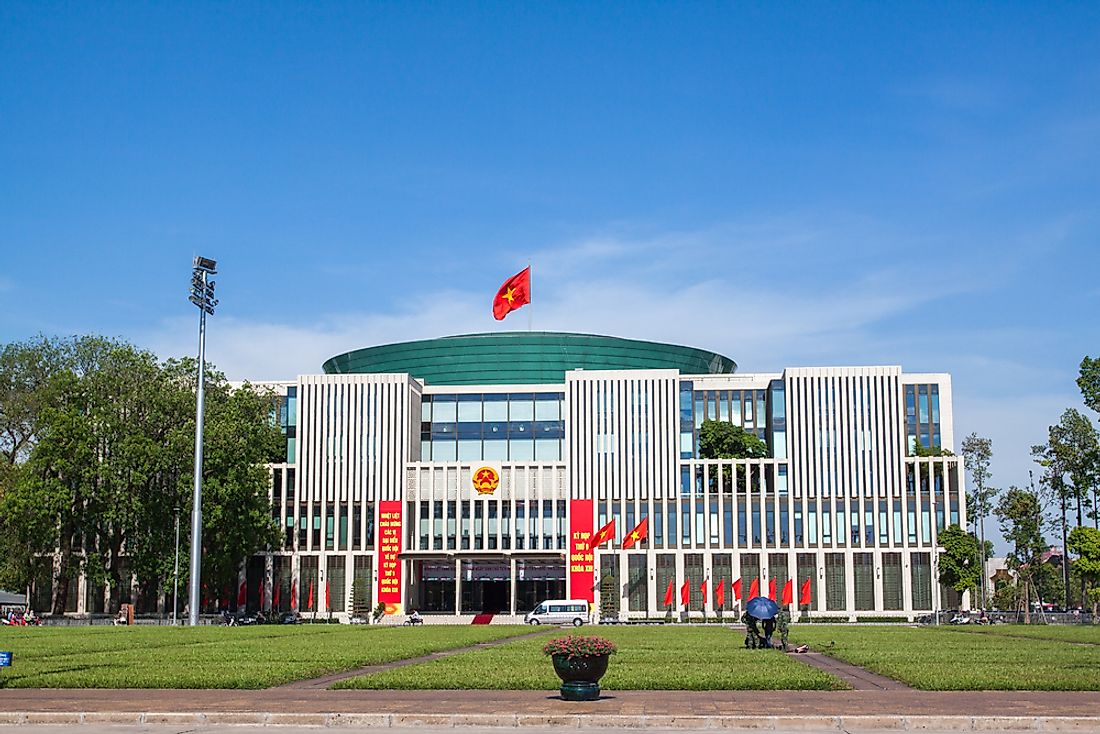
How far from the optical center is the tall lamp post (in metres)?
68.4

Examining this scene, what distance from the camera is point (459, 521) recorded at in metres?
107

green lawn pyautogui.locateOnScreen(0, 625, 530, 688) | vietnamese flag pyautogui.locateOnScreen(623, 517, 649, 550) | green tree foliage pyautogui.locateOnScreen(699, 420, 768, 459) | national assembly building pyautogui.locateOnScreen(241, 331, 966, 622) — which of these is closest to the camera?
green lawn pyautogui.locateOnScreen(0, 625, 530, 688)

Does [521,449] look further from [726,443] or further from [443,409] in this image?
[726,443]

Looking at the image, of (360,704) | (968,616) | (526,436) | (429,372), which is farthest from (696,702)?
(429,372)

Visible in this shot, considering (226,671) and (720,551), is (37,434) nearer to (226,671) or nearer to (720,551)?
(720,551)

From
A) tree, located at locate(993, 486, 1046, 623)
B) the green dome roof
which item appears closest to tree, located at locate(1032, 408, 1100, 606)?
→ tree, located at locate(993, 486, 1046, 623)

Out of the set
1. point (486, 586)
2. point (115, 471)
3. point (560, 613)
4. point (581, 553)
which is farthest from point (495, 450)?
point (115, 471)

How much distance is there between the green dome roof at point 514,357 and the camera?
433 ft

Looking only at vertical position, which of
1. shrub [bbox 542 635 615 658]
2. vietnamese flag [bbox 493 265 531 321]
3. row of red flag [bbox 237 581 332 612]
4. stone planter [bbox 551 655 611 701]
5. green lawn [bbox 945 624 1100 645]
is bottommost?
row of red flag [bbox 237 581 332 612]

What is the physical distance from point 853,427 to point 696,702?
87860 mm

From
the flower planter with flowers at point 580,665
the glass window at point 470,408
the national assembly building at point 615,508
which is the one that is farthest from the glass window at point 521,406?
the flower planter with flowers at point 580,665

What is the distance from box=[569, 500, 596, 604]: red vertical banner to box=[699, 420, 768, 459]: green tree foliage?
506 inches

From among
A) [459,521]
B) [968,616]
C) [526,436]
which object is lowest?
[968,616]

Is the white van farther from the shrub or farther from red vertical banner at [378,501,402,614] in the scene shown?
the shrub
